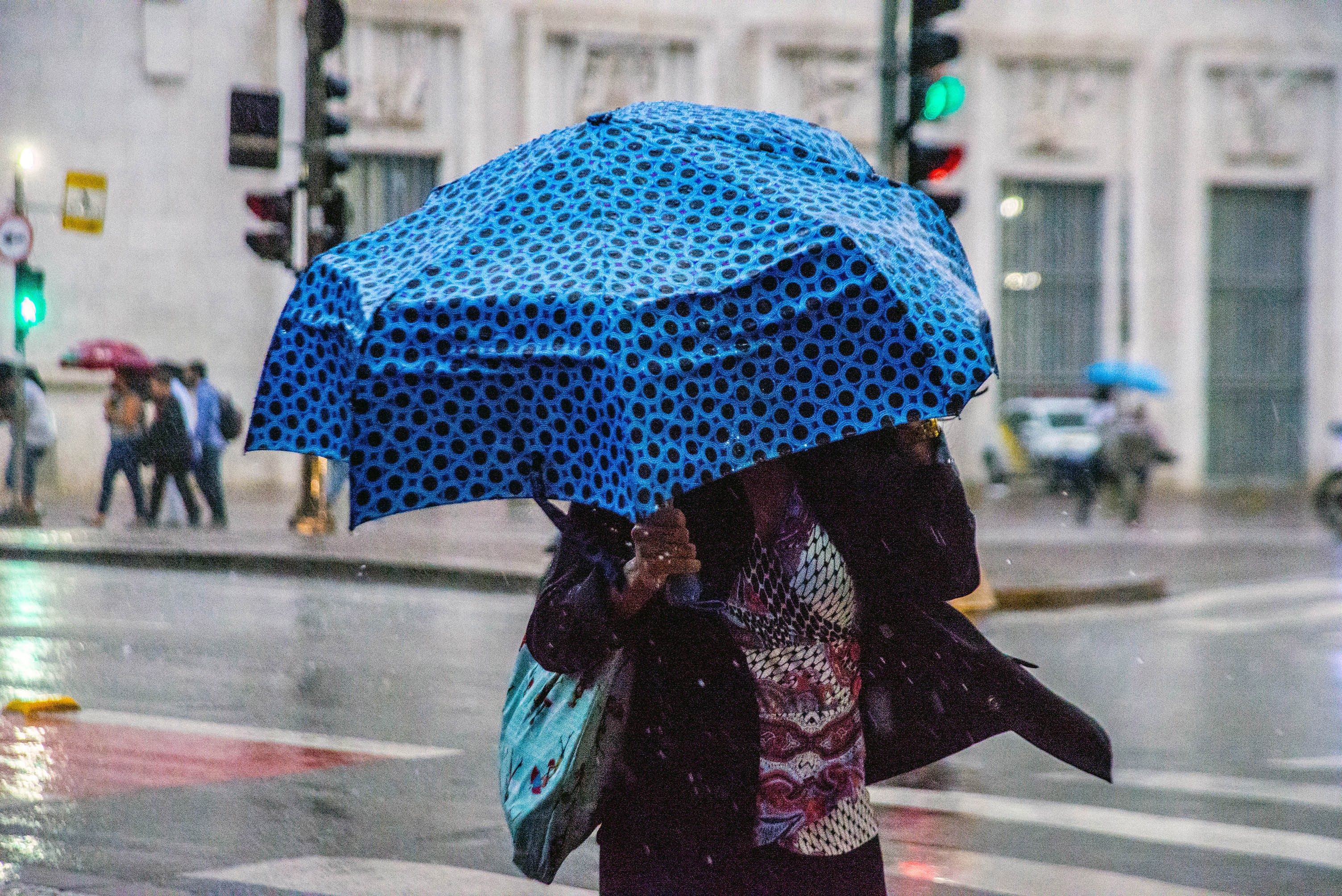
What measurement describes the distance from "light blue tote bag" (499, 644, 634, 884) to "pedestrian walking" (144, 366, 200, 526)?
628 inches

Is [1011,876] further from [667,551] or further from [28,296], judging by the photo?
[28,296]

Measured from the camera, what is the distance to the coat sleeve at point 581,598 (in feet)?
9.70

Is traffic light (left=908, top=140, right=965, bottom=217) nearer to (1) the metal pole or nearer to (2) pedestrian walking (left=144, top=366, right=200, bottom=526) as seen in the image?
(2) pedestrian walking (left=144, top=366, right=200, bottom=526)

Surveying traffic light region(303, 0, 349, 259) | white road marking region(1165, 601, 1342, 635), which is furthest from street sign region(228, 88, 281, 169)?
white road marking region(1165, 601, 1342, 635)

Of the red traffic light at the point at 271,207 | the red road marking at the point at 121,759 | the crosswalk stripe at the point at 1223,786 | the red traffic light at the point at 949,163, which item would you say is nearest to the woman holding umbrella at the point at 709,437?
the red road marking at the point at 121,759

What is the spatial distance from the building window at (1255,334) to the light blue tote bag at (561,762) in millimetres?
31834

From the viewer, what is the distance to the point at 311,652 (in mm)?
10242

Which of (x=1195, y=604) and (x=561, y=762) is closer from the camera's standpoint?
(x=561, y=762)

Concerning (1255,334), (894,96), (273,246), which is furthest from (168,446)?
(1255,334)

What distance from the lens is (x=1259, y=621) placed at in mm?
13172

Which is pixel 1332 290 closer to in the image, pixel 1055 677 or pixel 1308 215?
pixel 1308 215

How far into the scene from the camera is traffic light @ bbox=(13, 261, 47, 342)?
18.0 metres

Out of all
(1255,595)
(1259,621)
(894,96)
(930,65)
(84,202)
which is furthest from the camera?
(84,202)

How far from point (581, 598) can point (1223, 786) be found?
492 centimetres
